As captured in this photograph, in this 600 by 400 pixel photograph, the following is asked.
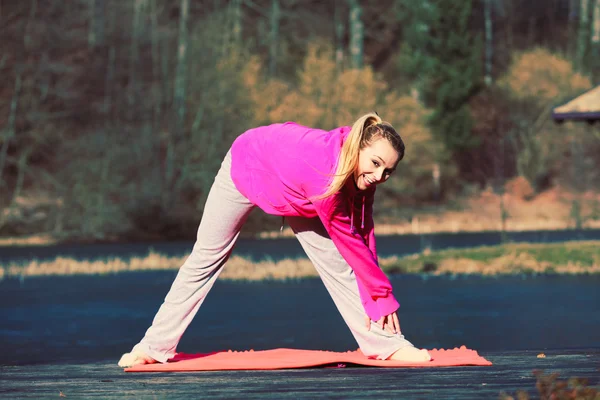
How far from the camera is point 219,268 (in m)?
6.75

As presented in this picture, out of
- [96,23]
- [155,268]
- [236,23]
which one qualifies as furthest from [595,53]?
[155,268]

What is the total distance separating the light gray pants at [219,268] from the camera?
6.58 metres

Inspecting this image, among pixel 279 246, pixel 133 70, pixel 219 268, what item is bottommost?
pixel 279 246

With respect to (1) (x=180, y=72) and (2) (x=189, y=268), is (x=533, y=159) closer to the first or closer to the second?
(1) (x=180, y=72)

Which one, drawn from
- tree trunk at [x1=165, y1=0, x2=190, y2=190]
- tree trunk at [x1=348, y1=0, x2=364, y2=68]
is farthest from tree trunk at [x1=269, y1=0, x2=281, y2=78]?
tree trunk at [x1=165, y1=0, x2=190, y2=190]

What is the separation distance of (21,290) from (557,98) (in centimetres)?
3326

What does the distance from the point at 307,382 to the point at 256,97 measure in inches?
1474

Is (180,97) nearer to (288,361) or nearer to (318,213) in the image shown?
(288,361)

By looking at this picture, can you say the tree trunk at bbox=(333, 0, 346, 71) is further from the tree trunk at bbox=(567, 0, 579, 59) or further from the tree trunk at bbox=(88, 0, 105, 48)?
the tree trunk at bbox=(88, 0, 105, 48)

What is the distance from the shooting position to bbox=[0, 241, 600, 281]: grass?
21.0 m

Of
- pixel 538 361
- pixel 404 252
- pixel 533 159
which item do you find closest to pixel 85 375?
pixel 538 361

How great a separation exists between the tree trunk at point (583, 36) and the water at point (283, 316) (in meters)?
33.0

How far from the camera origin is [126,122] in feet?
140

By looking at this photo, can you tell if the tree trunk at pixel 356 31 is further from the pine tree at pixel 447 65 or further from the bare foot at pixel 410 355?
the bare foot at pixel 410 355
